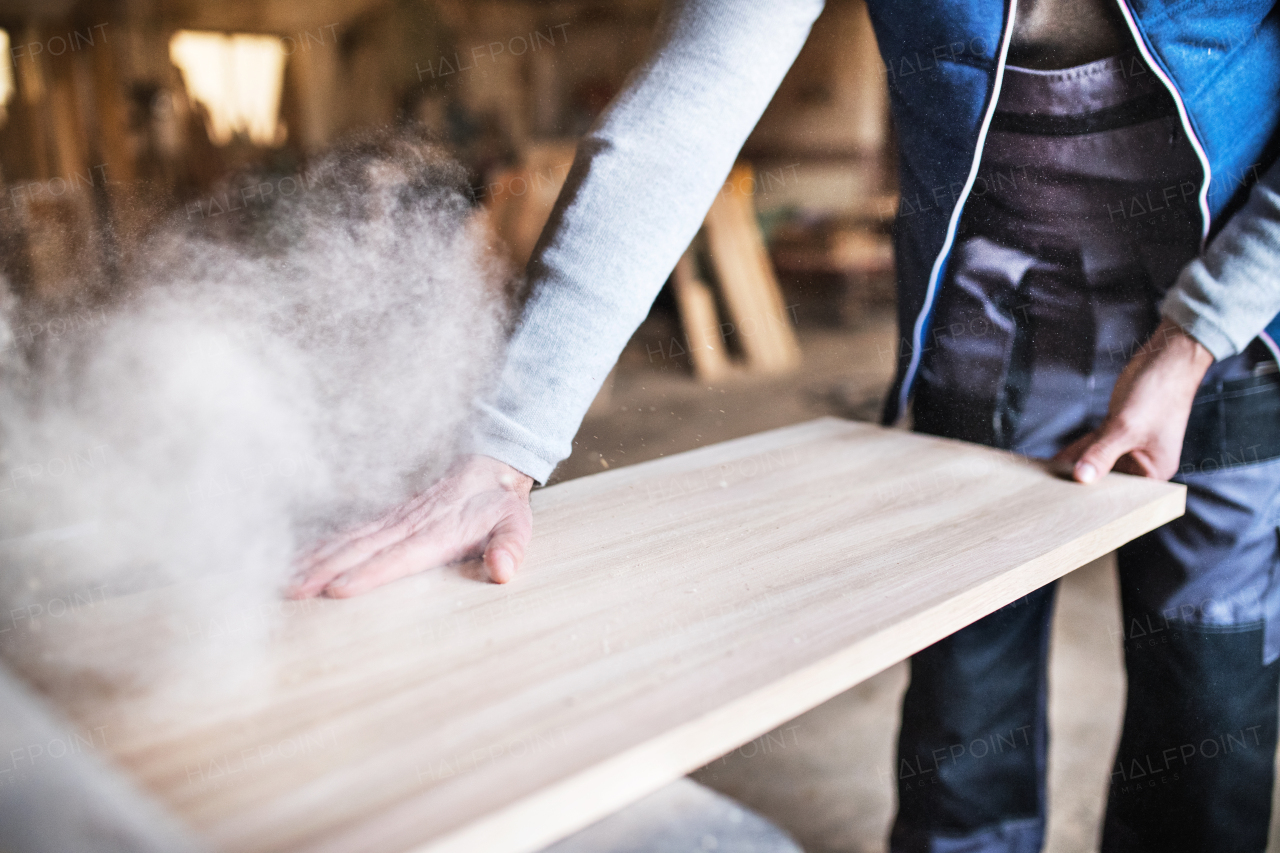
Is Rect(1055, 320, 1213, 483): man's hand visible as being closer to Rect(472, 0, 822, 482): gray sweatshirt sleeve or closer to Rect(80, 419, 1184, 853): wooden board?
Rect(80, 419, 1184, 853): wooden board

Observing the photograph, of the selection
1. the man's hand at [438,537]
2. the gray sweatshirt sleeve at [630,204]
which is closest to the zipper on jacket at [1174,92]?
the gray sweatshirt sleeve at [630,204]

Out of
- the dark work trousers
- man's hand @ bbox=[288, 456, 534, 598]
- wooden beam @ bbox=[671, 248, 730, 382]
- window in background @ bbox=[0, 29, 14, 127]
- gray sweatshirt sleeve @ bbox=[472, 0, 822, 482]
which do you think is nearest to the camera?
man's hand @ bbox=[288, 456, 534, 598]

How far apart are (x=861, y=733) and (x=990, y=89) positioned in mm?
1107

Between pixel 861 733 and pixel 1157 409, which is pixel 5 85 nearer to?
pixel 861 733

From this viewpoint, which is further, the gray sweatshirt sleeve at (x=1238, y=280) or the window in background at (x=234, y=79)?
the window in background at (x=234, y=79)

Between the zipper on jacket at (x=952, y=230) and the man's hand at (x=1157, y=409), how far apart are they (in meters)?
0.20

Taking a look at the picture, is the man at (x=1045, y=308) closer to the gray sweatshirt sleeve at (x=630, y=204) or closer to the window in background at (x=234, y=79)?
the gray sweatshirt sleeve at (x=630, y=204)

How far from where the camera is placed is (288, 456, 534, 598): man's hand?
22.5 inches

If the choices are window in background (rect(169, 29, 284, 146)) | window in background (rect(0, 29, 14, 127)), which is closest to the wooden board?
window in background (rect(0, 29, 14, 127))

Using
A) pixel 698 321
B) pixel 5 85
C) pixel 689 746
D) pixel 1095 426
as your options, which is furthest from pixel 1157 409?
pixel 5 85

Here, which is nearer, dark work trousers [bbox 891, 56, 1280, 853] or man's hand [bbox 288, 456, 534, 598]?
man's hand [bbox 288, 456, 534, 598]

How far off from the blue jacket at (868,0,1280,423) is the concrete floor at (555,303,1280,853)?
11.8 inches

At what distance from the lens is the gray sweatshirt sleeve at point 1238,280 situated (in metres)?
0.75

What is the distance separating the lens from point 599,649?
49 cm
